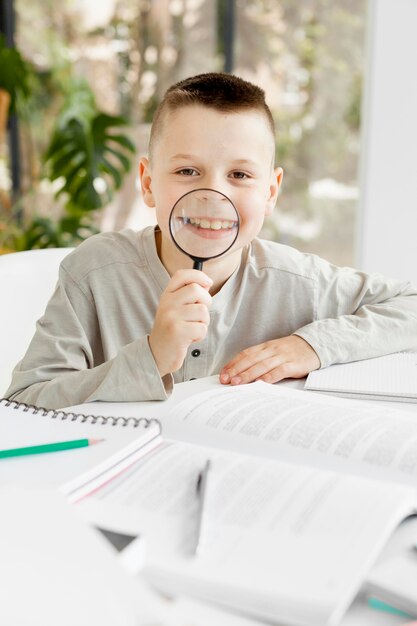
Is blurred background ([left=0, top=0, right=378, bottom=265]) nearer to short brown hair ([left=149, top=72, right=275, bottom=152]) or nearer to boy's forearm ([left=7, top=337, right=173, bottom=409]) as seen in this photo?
short brown hair ([left=149, top=72, right=275, bottom=152])

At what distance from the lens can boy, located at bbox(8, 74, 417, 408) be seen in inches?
45.5

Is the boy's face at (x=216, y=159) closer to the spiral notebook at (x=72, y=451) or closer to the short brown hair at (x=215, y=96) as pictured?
the short brown hair at (x=215, y=96)

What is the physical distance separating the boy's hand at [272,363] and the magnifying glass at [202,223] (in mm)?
184

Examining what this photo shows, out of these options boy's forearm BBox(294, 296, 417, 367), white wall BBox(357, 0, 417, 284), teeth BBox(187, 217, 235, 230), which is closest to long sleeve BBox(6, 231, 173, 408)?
teeth BBox(187, 217, 235, 230)

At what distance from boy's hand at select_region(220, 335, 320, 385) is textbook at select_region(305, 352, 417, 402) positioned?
0.03 meters

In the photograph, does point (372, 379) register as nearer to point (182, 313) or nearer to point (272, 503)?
point (182, 313)

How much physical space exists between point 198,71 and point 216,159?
322 centimetres

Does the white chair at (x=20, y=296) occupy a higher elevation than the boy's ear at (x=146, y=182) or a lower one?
lower

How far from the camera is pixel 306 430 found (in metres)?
0.94

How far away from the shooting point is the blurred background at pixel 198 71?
4199 mm

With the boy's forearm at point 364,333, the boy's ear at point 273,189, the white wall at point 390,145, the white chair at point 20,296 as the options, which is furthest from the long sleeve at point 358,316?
the white wall at point 390,145

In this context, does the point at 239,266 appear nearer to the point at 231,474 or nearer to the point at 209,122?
the point at 209,122

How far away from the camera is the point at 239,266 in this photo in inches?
62.0

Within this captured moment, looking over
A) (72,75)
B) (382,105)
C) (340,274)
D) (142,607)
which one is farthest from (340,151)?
(142,607)
